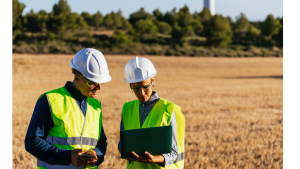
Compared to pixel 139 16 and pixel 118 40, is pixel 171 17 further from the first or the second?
pixel 118 40

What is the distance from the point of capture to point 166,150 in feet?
9.15

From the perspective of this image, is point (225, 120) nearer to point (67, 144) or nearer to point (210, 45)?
Answer: point (67, 144)

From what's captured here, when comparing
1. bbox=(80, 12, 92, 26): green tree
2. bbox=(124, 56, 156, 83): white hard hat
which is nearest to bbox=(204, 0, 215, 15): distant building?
bbox=(80, 12, 92, 26): green tree

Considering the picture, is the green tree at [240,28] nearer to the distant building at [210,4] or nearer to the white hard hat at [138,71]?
the distant building at [210,4]

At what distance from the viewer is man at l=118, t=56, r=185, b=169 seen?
2.92 metres

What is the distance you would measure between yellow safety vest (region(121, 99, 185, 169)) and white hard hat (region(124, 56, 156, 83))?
0.93ft

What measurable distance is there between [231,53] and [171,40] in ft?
49.5

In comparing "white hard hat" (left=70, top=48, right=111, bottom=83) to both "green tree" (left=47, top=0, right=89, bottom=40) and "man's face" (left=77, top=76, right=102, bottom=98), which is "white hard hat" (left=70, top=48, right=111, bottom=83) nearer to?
"man's face" (left=77, top=76, right=102, bottom=98)

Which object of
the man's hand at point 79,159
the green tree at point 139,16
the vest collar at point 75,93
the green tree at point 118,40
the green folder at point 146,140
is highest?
the green tree at point 139,16

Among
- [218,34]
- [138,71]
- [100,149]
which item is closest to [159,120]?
[138,71]

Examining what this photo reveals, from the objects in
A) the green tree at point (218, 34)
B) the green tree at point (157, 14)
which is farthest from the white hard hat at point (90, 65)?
the green tree at point (157, 14)

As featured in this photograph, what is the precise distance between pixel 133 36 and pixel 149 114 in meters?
55.0

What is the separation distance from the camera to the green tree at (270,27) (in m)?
61.1

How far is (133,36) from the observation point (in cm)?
5706
